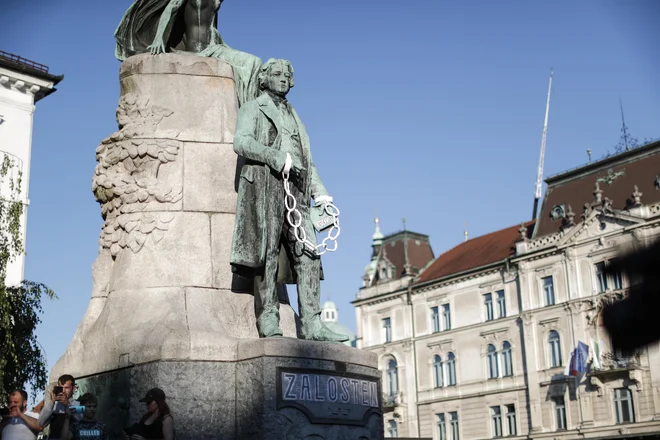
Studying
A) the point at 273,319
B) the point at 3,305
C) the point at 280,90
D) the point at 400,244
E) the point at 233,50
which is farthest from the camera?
the point at 400,244

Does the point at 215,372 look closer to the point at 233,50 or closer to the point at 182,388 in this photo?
the point at 182,388

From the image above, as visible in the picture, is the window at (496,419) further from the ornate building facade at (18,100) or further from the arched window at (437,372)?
the ornate building facade at (18,100)

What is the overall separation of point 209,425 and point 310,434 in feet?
2.35

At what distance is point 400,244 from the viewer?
65688mm

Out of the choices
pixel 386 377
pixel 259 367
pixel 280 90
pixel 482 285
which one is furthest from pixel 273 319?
pixel 386 377

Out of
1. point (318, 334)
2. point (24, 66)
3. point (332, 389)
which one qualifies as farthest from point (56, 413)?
point (24, 66)

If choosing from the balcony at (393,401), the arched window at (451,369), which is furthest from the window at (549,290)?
the balcony at (393,401)

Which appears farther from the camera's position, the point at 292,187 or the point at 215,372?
the point at 292,187

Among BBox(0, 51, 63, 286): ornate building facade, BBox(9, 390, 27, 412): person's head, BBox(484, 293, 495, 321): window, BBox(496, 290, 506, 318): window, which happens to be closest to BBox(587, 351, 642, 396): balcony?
BBox(496, 290, 506, 318): window

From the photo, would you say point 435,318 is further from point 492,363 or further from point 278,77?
point 278,77

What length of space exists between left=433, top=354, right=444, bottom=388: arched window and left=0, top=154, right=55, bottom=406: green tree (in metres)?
40.1

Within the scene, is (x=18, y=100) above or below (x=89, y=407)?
above

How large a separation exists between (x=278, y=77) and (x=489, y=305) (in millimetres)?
49531

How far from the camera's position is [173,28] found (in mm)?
8328
